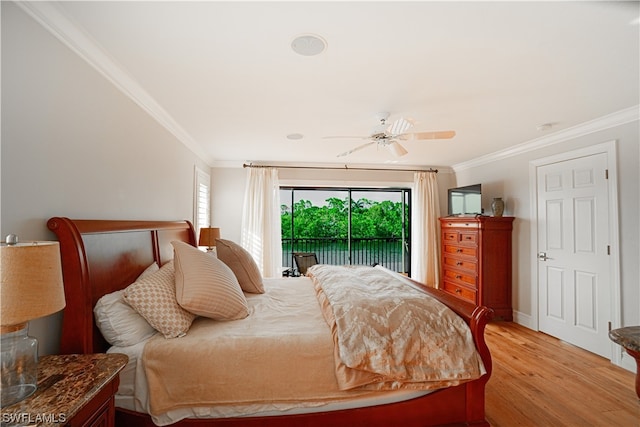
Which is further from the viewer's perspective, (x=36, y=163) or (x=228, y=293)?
(x=228, y=293)

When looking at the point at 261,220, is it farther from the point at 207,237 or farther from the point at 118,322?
the point at 118,322

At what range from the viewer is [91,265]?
160 cm

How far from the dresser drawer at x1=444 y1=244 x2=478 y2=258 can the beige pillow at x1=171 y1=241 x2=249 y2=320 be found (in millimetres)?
3539

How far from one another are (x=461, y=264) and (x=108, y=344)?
14.6 ft

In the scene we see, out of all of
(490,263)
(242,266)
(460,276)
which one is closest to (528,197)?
(490,263)

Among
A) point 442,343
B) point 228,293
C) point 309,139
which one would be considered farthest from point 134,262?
point 309,139

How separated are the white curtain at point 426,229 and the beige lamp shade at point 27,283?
517 cm

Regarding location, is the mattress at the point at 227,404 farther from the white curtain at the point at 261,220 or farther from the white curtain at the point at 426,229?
the white curtain at the point at 426,229

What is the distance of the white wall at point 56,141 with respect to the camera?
4.21 feet

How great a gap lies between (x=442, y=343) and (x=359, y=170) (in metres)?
3.99

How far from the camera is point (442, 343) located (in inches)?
67.5

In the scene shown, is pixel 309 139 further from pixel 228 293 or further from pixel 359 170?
pixel 228 293
